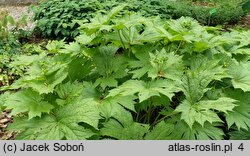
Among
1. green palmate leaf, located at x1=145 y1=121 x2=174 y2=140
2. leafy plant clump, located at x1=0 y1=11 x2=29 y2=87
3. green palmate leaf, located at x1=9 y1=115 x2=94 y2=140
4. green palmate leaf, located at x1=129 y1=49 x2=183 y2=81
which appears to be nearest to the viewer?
green palmate leaf, located at x1=9 y1=115 x2=94 y2=140

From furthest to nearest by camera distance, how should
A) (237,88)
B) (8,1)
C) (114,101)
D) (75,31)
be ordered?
(8,1)
(75,31)
(237,88)
(114,101)

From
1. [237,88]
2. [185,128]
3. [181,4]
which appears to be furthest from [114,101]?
[181,4]

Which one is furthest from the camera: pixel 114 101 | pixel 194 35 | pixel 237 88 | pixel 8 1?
pixel 8 1

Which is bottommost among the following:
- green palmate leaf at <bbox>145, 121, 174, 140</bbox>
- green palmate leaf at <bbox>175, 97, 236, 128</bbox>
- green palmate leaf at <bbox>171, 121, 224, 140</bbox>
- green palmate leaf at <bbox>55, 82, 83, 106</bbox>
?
green palmate leaf at <bbox>171, 121, 224, 140</bbox>

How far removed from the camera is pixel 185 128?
6.94ft

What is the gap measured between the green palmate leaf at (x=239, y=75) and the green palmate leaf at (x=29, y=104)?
1106 mm

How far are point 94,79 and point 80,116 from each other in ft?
2.02

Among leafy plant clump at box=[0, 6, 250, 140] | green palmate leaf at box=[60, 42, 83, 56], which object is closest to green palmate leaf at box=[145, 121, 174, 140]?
leafy plant clump at box=[0, 6, 250, 140]

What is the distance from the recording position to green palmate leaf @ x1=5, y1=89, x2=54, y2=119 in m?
1.92

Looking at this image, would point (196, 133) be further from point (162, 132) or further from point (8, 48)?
point (8, 48)

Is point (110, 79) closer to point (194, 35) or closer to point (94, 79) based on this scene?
point (94, 79)

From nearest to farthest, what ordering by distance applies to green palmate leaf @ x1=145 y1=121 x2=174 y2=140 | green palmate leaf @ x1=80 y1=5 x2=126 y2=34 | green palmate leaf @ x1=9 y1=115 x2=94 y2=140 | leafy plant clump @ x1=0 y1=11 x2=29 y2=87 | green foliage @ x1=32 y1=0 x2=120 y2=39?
green palmate leaf @ x1=9 y1=115 x2=94 y2=140, green palmate leaf @ x1=145 y1=121 x2=174 y2=140, green palmate leaf @ x1=80 y1=5 x2=126 y2=34, leafy plant clump @ x1=0 y1=11 x2=29 y2=87, green foliage @ x1=32 y1=0 x2=120 y2=39

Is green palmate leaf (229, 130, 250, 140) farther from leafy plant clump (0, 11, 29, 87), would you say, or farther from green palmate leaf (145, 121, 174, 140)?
leafy plant clump (0, 11, 29, 87)

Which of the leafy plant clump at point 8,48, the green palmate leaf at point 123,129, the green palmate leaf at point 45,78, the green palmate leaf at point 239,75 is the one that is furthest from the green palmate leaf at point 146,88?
the leafy plant clump at point 8,48
